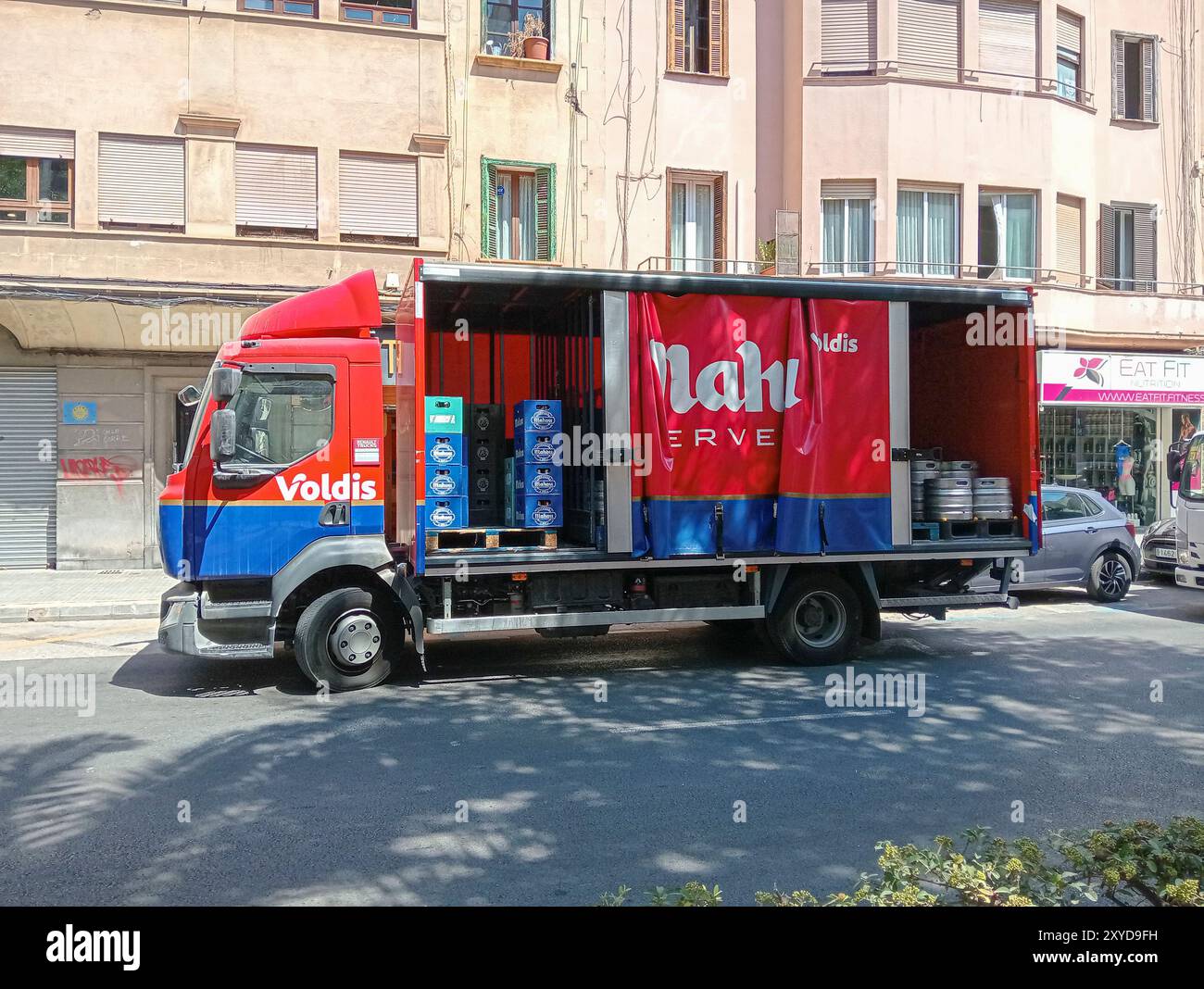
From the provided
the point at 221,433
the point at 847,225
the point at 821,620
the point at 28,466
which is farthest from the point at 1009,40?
the point at 28,466

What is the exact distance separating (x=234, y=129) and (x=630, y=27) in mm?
7249

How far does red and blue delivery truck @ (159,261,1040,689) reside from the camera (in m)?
8.16

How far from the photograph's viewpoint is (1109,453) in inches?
824

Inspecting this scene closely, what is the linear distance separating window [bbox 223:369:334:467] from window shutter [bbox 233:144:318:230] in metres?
9.73

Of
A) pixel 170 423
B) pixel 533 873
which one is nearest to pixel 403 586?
pixel 533 873

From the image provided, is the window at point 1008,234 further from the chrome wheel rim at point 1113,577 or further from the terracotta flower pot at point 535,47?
the terracotta flower pot at point 535,47

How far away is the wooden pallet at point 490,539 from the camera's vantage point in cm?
846

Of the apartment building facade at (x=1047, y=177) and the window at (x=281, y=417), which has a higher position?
the apartment building facade at (x=1047, y=177)

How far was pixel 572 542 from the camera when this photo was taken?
932 centimetres

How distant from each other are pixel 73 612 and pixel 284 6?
10.5 meters

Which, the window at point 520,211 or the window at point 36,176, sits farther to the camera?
the window at point 520,211

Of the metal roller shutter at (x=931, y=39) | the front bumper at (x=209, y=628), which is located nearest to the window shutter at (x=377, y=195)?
the metal roller shutter at (x=931, y=39)

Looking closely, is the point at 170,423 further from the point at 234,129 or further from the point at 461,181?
the point at 461,181

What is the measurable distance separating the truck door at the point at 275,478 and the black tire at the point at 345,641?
516 millimetres
